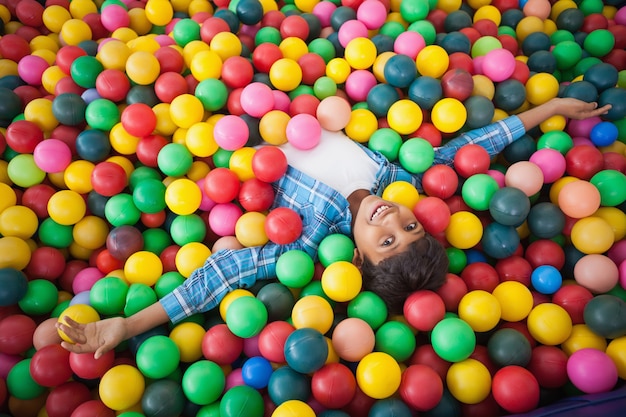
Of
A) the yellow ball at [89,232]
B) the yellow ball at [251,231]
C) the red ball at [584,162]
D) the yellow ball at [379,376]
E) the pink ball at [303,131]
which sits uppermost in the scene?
the red ball at [584,162]

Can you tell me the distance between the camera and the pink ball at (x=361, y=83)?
2.23 meters

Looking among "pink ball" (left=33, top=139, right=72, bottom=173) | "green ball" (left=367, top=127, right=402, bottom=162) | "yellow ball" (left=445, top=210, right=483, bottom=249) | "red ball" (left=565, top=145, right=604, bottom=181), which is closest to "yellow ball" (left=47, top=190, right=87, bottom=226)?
"pink ball" (left=33, top=139, right=72, bottom=173)

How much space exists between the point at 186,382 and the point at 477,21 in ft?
7.38

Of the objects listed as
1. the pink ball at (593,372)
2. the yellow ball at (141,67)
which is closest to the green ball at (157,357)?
the yellow ball at (141,67)

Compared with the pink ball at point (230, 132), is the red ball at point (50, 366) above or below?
below

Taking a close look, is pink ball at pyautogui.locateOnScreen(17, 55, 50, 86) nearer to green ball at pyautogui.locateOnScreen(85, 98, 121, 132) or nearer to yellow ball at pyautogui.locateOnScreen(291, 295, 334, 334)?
green ball at pyautogui.locateOnScreen(85, 98, 121, 132)

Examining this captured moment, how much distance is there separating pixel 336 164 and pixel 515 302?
86 centimetres

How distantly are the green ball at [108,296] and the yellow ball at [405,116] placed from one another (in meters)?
1.27

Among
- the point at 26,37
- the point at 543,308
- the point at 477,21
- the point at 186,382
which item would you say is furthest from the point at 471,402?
the point at 26,37

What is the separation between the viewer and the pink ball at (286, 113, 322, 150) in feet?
6.43

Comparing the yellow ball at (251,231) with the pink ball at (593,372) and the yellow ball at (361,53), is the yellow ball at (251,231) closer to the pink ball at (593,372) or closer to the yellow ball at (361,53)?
the yellow ball at (361,53)

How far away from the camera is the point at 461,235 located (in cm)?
183

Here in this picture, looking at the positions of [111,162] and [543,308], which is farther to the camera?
[111,162]

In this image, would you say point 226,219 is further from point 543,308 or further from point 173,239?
point 543,308
